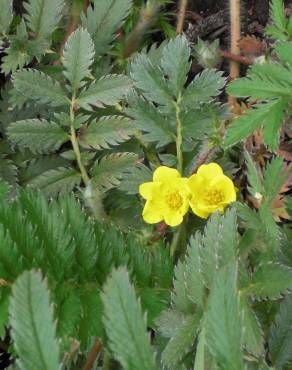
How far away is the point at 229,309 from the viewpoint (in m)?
0.88

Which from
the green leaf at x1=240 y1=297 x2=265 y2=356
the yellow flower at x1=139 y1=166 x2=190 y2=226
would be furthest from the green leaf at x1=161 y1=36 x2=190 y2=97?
the green leaf at x1=240 y1=297 x2=265 y2=356

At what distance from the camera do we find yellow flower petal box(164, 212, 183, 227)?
5.22 feet

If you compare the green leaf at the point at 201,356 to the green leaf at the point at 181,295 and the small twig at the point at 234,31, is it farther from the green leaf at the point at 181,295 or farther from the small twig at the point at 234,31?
the small twig at the point at 234,31

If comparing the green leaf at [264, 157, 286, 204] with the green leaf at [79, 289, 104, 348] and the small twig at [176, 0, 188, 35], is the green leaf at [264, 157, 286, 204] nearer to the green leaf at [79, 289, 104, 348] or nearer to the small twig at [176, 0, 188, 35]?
the green leaf at [79, 289, 104, 348]

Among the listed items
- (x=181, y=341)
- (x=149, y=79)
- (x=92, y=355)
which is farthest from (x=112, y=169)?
(x=181, y=341)

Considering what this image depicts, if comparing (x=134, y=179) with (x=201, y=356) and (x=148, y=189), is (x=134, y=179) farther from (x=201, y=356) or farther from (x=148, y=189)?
(x=201, y=356)

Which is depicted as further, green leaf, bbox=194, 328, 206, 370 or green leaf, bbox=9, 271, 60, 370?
green leaf, bbox=194, 328, 206, 370

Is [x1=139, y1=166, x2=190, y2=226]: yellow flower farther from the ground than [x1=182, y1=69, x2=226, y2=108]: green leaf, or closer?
closer

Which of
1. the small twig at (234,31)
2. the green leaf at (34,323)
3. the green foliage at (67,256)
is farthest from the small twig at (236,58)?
the green leaf at (34,323)

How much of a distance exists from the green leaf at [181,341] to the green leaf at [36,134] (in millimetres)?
704

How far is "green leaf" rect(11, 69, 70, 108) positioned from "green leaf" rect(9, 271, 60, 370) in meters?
0.88

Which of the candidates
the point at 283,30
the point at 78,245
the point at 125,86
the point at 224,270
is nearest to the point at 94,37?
the point at 125,86

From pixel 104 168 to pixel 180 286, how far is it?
503mm

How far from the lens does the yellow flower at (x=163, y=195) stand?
162 cm
